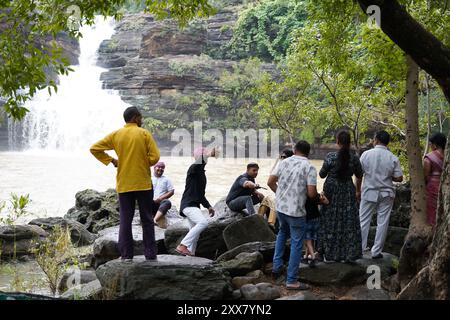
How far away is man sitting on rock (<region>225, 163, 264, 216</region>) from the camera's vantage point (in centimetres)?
714

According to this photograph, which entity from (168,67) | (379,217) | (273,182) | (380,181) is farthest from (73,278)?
(168,67)

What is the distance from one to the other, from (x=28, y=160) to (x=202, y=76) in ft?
46.1

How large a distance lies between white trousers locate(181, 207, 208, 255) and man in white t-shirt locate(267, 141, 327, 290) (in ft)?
3.91

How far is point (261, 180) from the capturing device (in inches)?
809

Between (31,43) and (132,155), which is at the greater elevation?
(31,43)

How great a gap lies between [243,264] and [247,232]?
3.64 feet

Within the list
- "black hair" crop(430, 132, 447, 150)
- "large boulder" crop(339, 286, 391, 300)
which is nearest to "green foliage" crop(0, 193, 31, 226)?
"large boulder" crop(339, 286, 391, 300)

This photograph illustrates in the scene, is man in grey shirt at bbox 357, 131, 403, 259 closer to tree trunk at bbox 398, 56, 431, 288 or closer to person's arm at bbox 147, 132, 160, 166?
tree trunk at bbox 398, 56, 431, 288

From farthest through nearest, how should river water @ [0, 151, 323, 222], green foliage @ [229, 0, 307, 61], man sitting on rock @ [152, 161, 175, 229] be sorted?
green foliage @ [229, 0, 307, 61] < river water @ [0, 151, 323, 222] < man sitting on rock @ [152, 161, 175, 229]

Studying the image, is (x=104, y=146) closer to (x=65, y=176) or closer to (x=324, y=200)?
(x=324, y=200)

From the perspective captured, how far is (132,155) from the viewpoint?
4.88 m

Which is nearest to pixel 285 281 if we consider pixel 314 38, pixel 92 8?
pixel 92 8

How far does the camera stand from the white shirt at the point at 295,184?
5184mm
